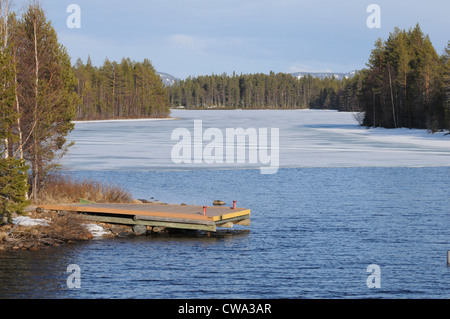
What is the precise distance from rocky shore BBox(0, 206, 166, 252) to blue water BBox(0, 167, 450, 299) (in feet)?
2.50

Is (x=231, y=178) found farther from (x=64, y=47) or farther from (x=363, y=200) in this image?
(x=64, y=47)

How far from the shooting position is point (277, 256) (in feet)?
60.9

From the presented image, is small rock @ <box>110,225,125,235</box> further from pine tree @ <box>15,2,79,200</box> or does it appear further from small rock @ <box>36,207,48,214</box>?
pine tree @ <box>15,2,79,200</box>

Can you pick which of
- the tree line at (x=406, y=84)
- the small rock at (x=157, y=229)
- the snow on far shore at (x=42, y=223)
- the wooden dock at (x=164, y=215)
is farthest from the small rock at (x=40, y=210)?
the tree line at (x=406, y=84)

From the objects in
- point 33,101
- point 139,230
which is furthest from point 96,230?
point 33,101

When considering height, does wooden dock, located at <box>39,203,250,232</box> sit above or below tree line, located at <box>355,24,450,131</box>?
below

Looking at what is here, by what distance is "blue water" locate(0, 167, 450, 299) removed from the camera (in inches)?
605

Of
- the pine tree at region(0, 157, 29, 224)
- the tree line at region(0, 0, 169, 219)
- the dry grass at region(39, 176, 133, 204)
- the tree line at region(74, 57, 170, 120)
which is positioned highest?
the tree line at region(74, 57, 170, 120)

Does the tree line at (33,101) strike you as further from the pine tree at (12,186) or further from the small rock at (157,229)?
the small rock at (157,229)

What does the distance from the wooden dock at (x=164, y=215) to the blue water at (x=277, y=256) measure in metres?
0.52

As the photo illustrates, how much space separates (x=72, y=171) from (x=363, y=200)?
19094mm

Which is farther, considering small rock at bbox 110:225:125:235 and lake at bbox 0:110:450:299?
small rock at bbox 110:225:125:235

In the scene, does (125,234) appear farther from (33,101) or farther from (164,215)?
(33,101)

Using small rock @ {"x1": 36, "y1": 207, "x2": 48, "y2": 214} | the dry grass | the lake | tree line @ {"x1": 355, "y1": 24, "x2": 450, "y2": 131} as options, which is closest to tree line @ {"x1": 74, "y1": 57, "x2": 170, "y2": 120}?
tree line @ {"x1": 355, "y1": 24, "x2": 450, "y2": 131}
